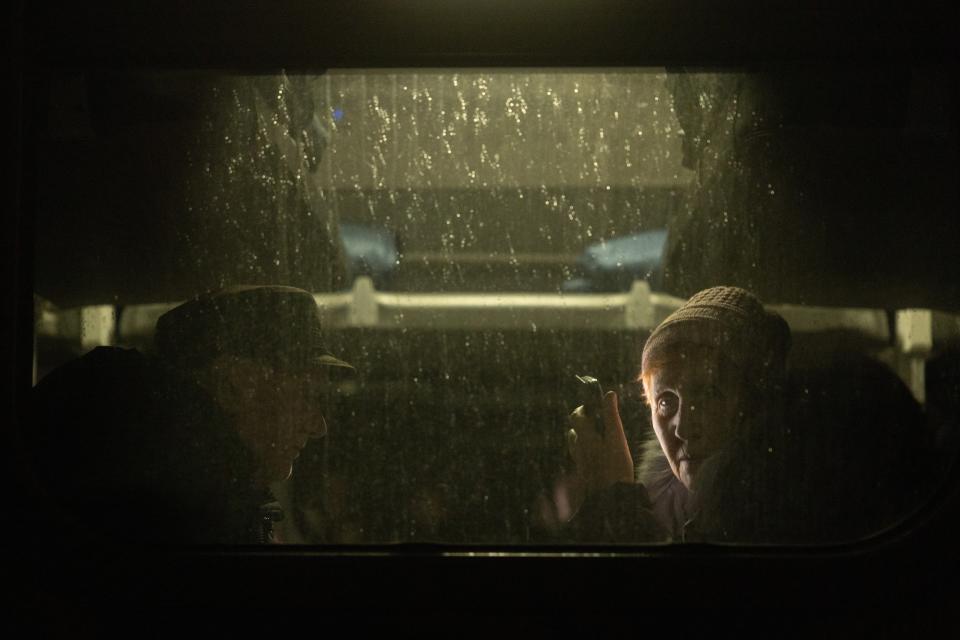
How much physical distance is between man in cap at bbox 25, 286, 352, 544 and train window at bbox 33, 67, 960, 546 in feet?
0.06

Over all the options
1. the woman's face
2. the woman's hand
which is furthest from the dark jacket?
the woman's face

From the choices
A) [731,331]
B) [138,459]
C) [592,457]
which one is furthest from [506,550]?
[138,459]

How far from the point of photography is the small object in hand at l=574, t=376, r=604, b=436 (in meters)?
1.59

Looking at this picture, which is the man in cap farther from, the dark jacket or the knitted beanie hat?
the knitted beanie hat

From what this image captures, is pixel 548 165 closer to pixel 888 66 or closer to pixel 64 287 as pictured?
pixel 888 66

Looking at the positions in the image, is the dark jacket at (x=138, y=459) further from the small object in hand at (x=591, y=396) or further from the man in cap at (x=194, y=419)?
the small object in hand at (x=591, y=396)

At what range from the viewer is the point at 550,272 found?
1.59 metres

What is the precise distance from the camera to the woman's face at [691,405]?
163 cm

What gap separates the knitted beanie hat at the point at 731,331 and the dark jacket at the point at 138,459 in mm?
778

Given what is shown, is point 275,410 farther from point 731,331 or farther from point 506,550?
point 731,331

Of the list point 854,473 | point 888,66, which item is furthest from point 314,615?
point 888,66

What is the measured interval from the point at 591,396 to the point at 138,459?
2.69 ft

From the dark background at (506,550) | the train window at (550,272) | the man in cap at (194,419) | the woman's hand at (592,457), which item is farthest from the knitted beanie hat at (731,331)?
the man in cap at (194,419)

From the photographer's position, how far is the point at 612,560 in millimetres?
1504
